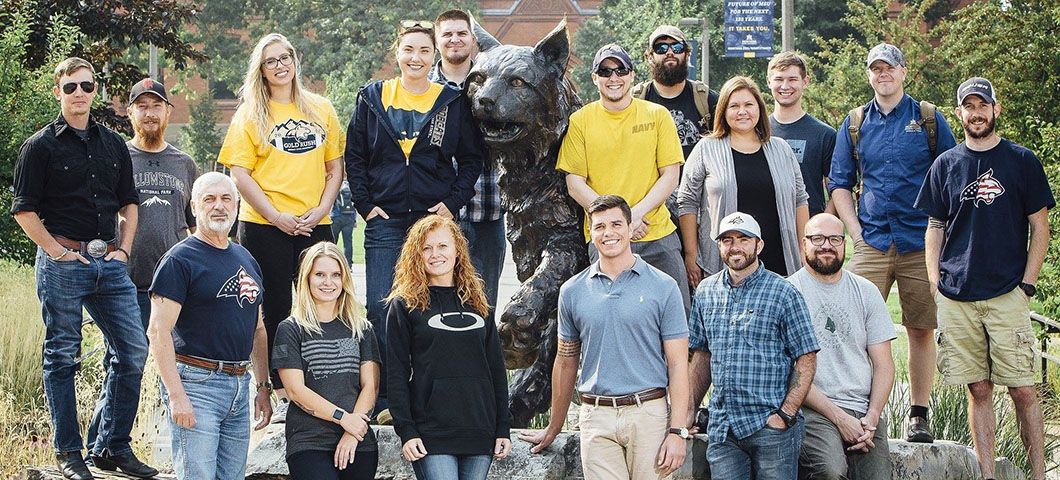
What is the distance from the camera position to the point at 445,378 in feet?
15.8

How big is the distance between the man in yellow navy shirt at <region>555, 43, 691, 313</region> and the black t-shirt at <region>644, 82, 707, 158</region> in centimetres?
60

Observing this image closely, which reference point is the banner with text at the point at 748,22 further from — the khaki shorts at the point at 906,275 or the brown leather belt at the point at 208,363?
the brown leather belt at the point at 208,363

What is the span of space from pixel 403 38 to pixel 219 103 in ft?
140

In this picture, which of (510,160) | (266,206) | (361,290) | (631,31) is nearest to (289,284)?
(266,206)

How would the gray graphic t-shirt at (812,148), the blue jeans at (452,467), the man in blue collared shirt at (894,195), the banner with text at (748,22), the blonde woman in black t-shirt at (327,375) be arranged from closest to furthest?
the blue jeans at (452,467), the blonde woman in black t-shirt at (327,375), the man in blue collared shirt at (894,195), the gray graphic t-shirt at (812,148), the banner with text at (748,22)

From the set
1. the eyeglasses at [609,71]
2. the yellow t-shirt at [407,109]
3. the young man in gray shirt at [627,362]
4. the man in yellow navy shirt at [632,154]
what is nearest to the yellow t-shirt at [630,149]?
the man in yellow navy shirt at [632,154]

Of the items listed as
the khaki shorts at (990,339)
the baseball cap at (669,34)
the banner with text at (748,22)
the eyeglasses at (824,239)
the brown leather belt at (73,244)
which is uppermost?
the banner with text at (748,22)

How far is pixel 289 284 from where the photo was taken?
5.89 meters

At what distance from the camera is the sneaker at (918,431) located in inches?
236

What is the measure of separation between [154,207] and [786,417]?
3611mm

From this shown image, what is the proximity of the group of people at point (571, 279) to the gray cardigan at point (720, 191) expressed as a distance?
0.04ft

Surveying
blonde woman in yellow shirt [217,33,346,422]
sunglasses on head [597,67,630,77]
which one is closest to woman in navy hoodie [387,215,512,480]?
blonde woman in yellow shirt [217,33,346,422]

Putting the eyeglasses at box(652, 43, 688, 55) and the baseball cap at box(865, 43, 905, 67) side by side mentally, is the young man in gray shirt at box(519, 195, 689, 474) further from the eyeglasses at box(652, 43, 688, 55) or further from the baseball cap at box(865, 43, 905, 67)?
the baseball cap at box(865, 43, 905, 67)

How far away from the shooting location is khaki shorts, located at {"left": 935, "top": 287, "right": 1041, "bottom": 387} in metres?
5.86
